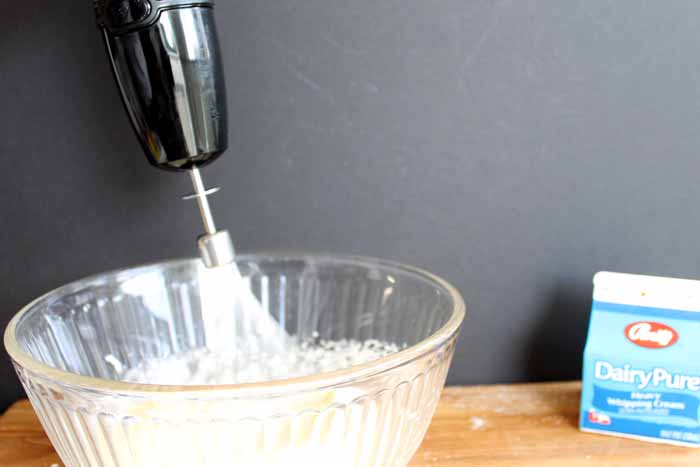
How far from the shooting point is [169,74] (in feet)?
1.67

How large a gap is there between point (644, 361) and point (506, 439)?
151 millimetres

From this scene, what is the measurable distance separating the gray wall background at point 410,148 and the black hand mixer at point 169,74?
0.55ft

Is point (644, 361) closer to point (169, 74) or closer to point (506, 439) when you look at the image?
point (506, 439)

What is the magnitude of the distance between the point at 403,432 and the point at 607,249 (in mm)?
357

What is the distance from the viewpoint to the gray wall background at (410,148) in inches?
27.1

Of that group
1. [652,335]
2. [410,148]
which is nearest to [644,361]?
[652,335]

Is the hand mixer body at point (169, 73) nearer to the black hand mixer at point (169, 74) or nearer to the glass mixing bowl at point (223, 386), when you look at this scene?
the black hand mixer at point (169, 74)

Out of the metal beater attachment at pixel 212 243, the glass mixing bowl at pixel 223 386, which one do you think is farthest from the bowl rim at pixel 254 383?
the metal beater attachment at pixel 212 243

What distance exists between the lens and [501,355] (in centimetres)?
78

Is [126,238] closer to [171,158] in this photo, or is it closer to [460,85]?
[171,158]

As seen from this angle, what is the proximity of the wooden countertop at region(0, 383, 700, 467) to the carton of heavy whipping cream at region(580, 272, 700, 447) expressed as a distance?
2 cm

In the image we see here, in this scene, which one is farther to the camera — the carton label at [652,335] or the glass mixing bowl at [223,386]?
the carton label at [652,335]

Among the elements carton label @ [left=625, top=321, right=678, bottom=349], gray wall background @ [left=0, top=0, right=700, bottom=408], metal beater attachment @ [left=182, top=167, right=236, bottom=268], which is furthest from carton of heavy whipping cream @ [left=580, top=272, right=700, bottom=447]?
metal beater attachment @ [left=182, top=167, right=236, bottom=268]

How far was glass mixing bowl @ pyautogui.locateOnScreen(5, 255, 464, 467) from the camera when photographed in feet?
1.46
